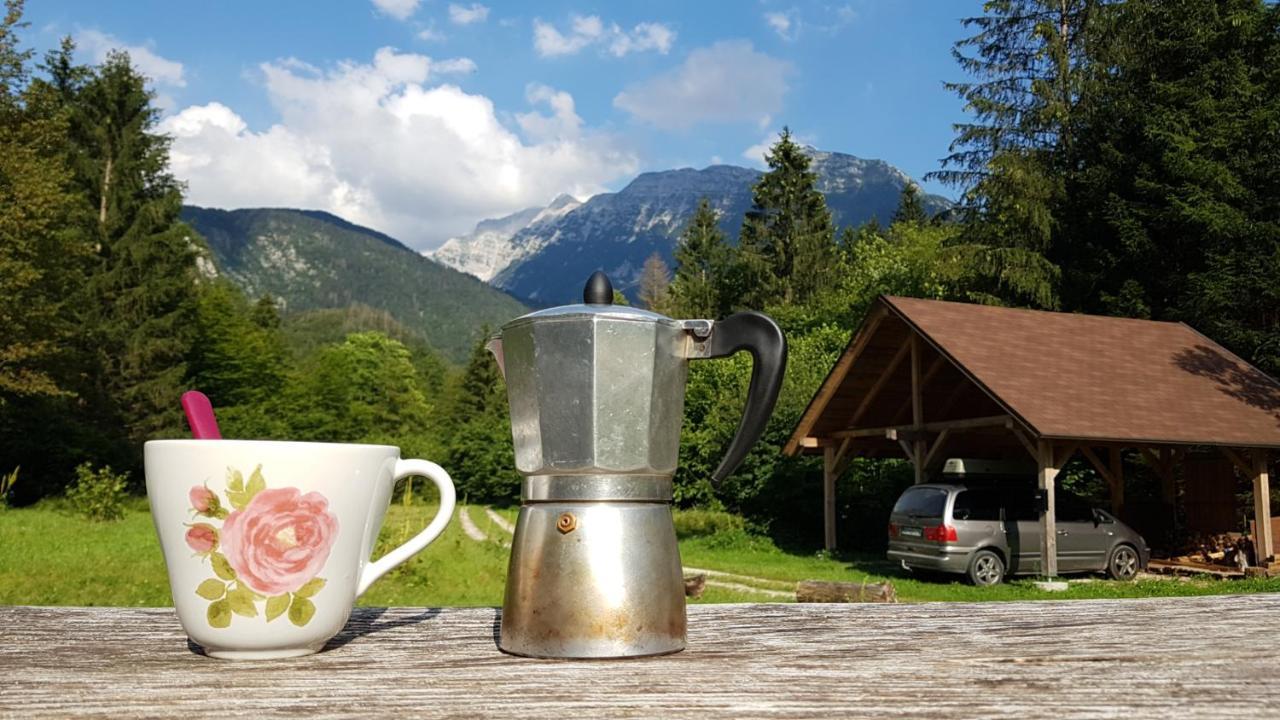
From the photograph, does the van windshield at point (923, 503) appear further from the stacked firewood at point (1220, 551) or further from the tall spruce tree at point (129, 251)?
the tall spruce tree at point (129, 251)

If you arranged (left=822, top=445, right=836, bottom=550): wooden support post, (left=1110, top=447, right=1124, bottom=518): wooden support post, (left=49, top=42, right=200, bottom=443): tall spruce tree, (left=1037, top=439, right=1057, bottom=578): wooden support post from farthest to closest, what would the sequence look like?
(left=49, top=42, right=200, bottom=443): tall spruce tree < (left=822, top=445, right=836, bottom=550): wooden support post < (left=1110, top=447, right=1124, bottom=518): wooden support post < (left=1037, top=439, right=1057, bottom=578): wooden support post

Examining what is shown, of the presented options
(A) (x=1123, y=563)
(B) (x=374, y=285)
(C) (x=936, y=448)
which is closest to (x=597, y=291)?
(C) (x=936, y=448)

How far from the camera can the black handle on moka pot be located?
1531 millimetres

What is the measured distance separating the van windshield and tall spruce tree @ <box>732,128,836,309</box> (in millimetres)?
23471

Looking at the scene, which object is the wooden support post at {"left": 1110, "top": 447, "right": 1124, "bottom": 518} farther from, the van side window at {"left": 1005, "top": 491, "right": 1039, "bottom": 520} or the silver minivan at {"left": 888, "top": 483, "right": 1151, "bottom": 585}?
the van side window at {"left": 1005, "top": 491, "right": 1039, "bottom": 520}

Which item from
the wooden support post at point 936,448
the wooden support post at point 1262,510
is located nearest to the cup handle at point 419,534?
the wooden support post at point 936,448

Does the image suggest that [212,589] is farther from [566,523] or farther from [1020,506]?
[1020,506]

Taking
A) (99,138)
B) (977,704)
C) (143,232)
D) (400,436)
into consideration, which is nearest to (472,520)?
(143,232)

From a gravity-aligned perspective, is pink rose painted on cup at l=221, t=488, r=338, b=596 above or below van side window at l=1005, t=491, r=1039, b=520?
above

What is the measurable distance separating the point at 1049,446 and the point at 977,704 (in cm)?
1316

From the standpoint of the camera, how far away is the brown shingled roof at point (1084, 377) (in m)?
13.3

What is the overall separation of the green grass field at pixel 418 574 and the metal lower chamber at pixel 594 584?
5650 millimetres

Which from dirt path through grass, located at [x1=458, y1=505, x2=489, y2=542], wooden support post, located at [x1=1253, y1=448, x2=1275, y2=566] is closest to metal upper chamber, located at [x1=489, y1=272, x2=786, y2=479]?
wooden support post, located at [x1=1253, y1=448, x2=1275, y2=566]

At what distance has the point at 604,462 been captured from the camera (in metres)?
1.60
